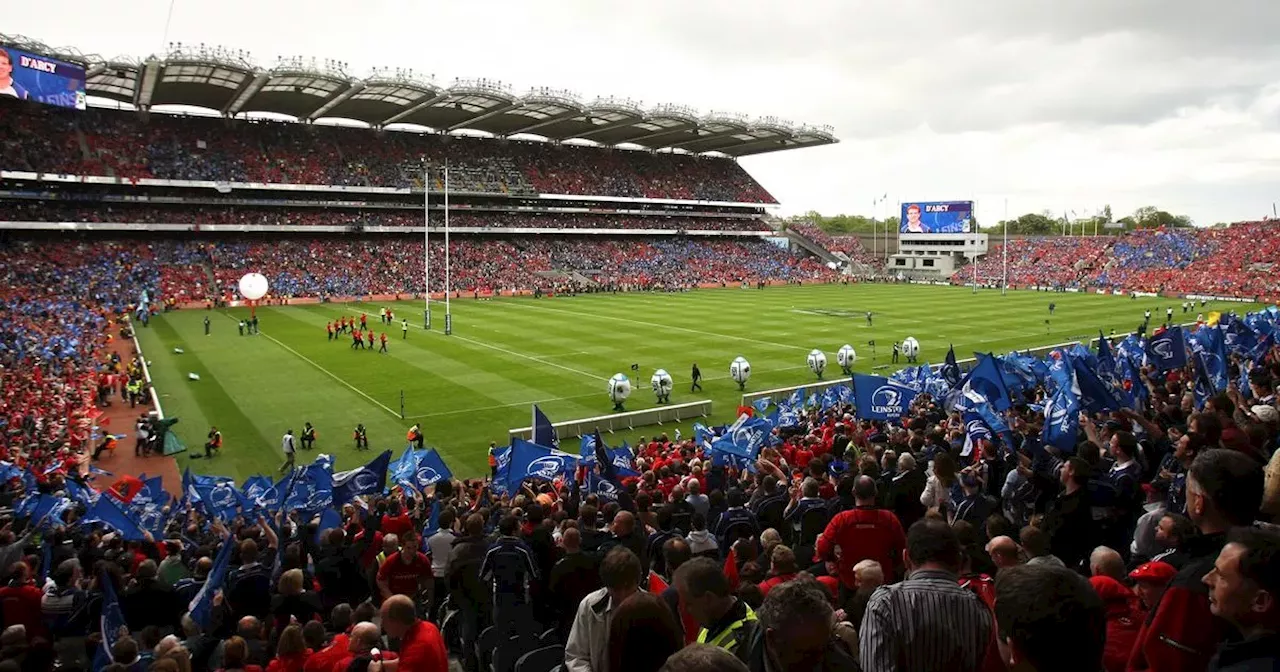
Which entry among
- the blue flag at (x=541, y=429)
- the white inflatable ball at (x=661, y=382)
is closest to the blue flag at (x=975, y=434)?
the blue flag at (x=541, y=429)

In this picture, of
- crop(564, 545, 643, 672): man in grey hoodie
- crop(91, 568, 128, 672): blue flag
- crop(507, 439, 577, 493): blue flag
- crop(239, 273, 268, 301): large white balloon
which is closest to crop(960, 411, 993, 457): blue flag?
crop(507, 439, 577, 493): blue flag

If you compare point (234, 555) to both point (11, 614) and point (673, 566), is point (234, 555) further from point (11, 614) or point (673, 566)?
point (673, 566)

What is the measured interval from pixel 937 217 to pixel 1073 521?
11184 cm

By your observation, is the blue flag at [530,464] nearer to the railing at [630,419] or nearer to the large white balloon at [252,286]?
the railing at [630,419]

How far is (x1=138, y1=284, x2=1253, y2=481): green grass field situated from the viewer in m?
25.9

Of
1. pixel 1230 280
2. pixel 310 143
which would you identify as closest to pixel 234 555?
pixel 310 143

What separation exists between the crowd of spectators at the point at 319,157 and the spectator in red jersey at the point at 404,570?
240ft

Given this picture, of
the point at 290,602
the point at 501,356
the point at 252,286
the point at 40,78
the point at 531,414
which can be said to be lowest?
the point at 531,414

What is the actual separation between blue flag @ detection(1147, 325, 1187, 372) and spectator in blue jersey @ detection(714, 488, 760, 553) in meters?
14.5

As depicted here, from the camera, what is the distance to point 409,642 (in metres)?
4.84

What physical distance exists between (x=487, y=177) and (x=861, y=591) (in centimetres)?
8769

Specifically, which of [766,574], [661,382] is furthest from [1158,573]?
[661,382]

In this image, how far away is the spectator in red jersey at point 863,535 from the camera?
5801 millimetres

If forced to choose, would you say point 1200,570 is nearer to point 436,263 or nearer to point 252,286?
point 252,286
